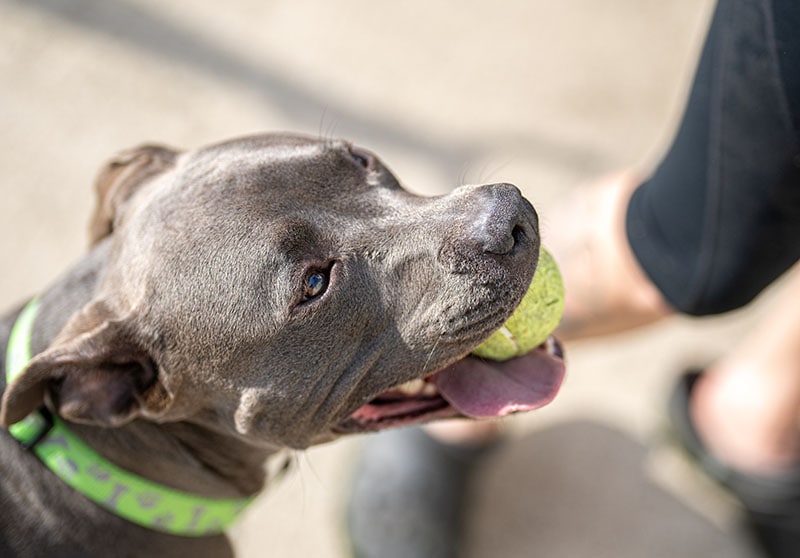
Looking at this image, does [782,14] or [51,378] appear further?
[51,378]

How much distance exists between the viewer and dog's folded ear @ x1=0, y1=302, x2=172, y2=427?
2252mm

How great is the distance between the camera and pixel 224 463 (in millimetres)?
2789

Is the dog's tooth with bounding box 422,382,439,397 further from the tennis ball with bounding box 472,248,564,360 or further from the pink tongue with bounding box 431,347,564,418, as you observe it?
the tennis ball with bounding box 472,248,564,360

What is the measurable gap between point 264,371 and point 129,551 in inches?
29.8

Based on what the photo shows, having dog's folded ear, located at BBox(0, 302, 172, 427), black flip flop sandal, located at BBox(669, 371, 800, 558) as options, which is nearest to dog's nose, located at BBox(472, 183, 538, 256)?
dog's folded ear, located at BBox(0, 302, 172, 427)

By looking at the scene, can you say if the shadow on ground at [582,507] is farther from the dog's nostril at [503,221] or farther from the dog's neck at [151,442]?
the dog's nostril at [503,221]

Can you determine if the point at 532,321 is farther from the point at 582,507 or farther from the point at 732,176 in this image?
the point at 582,507

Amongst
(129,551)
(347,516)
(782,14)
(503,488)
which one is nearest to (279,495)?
(347,516)

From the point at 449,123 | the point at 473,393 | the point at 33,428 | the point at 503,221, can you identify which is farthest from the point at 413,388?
the point at 449,123

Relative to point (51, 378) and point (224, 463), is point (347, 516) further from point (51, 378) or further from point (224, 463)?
point (51, 378)

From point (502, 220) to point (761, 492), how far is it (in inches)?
83.3

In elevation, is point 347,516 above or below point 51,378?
below

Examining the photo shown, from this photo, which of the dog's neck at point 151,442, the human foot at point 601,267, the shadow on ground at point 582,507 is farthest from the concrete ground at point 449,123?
the dog's neck at point 151,442

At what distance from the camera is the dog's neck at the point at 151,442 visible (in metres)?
2.58
